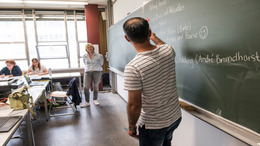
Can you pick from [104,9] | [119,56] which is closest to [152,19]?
[119,56]

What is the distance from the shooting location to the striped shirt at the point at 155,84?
40.9 inches

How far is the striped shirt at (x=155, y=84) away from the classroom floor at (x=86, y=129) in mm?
1555

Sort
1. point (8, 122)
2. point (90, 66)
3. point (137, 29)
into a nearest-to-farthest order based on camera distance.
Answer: point (137, 29) < point (8, 122) < point (90, 66)

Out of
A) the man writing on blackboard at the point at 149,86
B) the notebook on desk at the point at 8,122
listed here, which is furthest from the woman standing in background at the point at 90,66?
the man writing on blackboard at the point at 149,86

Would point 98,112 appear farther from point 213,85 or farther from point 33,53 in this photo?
Answer: point 33,53

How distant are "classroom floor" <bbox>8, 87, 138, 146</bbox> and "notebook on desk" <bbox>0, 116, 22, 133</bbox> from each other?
1.15 m

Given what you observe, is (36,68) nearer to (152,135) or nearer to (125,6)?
(125,6)

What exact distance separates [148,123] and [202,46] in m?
0.72

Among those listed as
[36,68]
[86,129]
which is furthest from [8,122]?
[36,68]

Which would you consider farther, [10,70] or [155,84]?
[10,70]

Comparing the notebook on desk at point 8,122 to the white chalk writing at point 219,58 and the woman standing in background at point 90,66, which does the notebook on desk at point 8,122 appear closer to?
the white chalk writing at point 219,58

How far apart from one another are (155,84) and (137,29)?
1.18 ft

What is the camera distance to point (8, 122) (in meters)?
1.53

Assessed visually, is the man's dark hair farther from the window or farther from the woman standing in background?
the window
